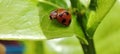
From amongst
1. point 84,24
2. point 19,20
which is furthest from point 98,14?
point 19,20

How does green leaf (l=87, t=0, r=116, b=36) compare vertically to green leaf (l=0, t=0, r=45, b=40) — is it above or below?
below

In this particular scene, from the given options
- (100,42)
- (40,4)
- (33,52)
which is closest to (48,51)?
(33,52)

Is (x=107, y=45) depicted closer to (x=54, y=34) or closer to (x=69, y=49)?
(x=69, y=49)

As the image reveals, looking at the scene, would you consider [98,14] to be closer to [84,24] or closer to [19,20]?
[84,24]
